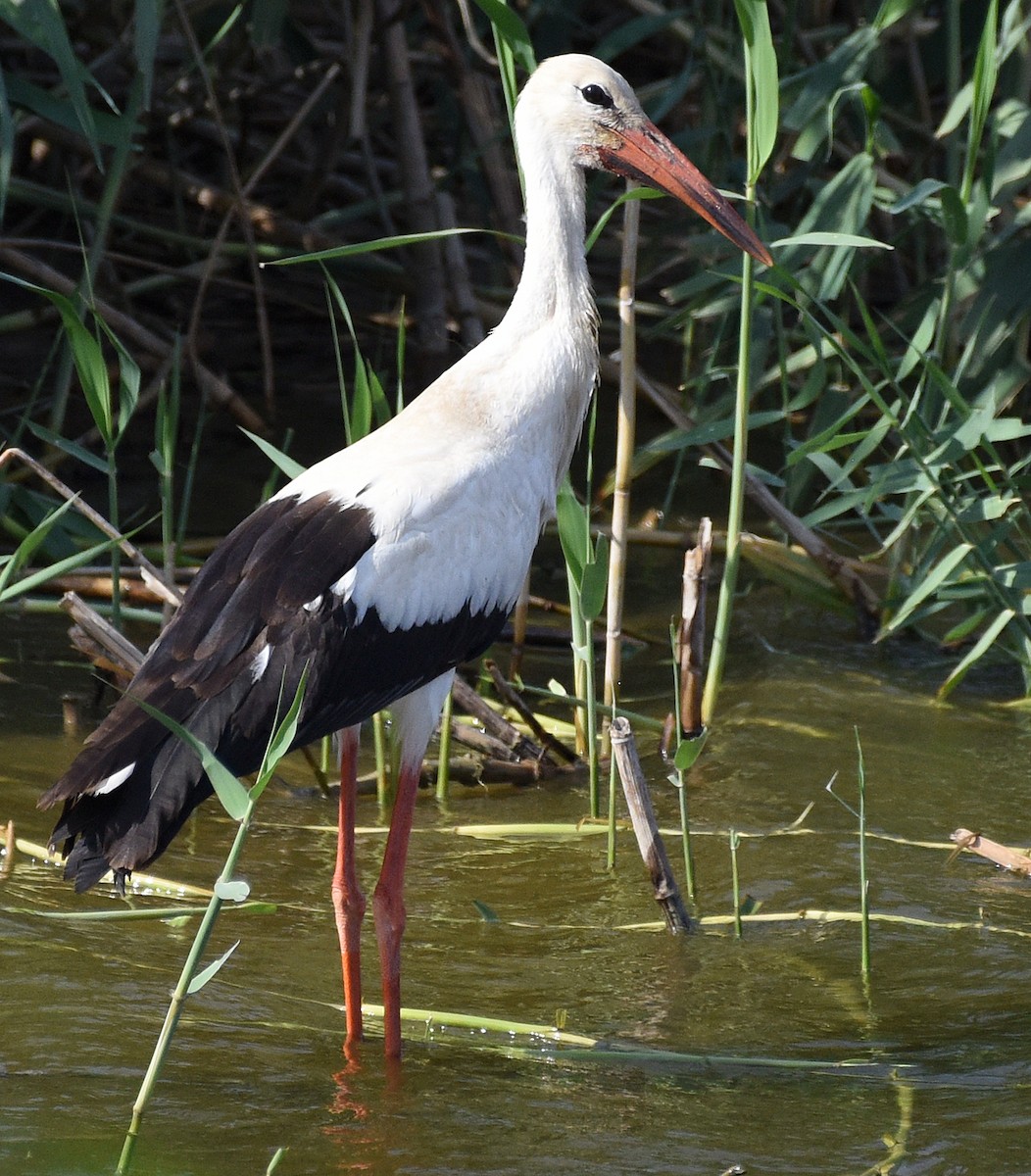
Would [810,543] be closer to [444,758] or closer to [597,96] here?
[444,758]

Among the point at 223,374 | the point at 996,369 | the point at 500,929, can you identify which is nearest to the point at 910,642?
the point at 996,369

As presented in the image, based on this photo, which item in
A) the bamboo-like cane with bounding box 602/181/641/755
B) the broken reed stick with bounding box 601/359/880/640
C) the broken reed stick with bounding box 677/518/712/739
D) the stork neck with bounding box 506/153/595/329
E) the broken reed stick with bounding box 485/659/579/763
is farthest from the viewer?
the broken reed stick with bounding box 601/359/880/640

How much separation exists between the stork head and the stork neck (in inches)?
4.1

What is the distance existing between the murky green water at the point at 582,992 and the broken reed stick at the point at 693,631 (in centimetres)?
28

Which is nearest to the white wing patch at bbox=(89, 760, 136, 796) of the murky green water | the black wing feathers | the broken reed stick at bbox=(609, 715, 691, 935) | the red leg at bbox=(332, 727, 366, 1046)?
the black wing feathers

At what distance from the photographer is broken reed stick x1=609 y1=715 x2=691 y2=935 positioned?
417 cm

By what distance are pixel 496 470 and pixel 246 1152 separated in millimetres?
1714

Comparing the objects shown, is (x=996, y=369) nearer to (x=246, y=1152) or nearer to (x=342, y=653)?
(x=342, y=653)

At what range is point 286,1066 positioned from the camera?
3.69 meters

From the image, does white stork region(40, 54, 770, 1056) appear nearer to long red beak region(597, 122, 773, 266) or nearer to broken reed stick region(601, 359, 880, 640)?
long red beak region(597, 122, 773, 266)

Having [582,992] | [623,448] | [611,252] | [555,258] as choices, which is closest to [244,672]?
[582,992]

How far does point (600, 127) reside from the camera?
179 inches

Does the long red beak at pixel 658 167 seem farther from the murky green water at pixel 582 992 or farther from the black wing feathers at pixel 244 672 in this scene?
the murky green water at pixel 582 992

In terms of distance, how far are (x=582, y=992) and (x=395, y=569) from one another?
1.10 metres
